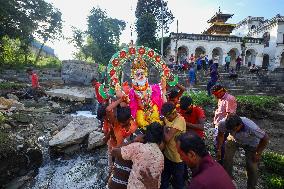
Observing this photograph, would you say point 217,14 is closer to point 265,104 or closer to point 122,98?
point 265,104

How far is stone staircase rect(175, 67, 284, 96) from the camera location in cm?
2153

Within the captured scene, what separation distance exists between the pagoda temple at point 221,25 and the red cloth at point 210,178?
41495 millimetres

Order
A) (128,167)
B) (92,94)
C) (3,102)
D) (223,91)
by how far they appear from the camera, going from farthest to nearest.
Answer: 1. (92,94)
2. (3,102)
3. (223,91)
4. (128,167)

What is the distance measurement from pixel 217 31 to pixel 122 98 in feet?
128

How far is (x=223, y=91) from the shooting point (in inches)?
246

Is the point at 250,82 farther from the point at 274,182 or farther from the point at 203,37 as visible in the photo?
the point at 274,182

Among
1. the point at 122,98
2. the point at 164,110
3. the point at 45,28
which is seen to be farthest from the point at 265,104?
the point at 45,28

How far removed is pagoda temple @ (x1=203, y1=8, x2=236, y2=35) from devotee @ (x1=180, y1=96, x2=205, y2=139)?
38.5 meters

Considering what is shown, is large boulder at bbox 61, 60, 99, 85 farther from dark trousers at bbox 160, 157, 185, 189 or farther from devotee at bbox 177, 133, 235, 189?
devotee at bbox 177, 133, 235, 189

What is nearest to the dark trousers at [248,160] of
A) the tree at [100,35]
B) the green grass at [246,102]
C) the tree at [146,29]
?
the green grass at [246,102]

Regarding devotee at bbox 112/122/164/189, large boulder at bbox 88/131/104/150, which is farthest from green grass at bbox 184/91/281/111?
devotee at bbox 112/122/164/189

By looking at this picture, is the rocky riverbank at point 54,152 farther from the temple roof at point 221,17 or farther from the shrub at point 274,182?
the temple roof at point 221,17

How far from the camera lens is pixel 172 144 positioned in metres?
4.80

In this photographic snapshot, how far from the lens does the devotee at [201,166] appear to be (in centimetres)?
250
